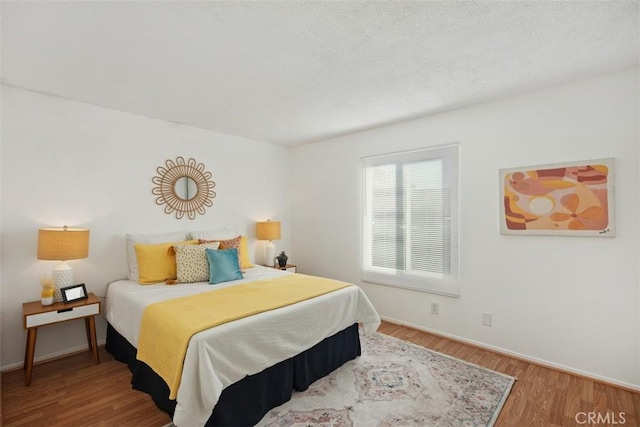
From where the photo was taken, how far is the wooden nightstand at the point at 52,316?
7.81 feet

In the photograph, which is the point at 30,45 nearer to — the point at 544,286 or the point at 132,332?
the point at 132,332

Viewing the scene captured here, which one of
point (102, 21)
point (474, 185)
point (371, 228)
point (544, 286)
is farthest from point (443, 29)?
point (371, 228)

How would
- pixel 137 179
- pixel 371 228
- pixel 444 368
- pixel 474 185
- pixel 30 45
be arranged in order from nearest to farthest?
pixel 30 45, pixel 444 368, pixel 474 185, pixel 137 179, pixel 371 228

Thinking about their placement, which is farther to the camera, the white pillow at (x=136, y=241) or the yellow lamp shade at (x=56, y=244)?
the white pillow at (x=136, y=241)

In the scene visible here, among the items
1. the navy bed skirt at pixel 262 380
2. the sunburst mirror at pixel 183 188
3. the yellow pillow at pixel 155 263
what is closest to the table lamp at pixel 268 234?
the sunburst mirror at pixel 183 188

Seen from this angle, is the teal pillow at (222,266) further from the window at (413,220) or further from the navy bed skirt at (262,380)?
the window at (413,220)

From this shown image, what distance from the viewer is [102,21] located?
173 centimetres

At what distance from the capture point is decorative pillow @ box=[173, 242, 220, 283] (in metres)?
3.00

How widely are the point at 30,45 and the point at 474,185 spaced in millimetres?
3716

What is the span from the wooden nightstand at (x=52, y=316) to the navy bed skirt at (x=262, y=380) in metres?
0.26

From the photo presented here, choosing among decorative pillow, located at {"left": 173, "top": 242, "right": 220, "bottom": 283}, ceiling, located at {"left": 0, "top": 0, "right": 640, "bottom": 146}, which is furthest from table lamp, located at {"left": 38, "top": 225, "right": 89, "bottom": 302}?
ceiling, located at {"left": 0, "top": 0, "right": 640, "bottom": 146}

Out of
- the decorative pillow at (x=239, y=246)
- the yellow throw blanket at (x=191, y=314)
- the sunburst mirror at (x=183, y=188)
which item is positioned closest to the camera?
the yellow throw blanket at (x=191, y=314)

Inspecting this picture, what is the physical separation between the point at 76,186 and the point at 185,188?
1.07 metres

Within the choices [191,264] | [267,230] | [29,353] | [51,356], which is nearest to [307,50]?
[191,264]
